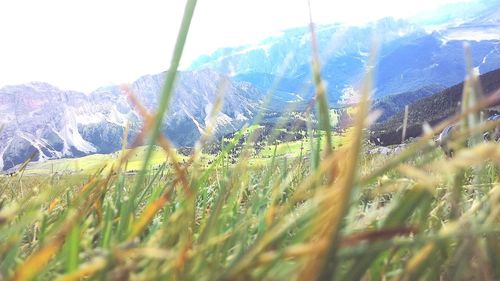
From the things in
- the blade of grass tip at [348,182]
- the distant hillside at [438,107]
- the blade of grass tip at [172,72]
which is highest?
the blade of grass tip at [172,72]

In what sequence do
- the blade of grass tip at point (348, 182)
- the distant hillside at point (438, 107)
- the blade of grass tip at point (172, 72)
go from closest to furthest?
the blade of grass tip at point (348, 182), the blade of grass tip at point (172, 72), the distant hillside at point (438, 107)

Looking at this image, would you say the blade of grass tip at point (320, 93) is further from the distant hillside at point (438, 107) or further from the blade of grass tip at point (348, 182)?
the distant hillside at point (438, 107)

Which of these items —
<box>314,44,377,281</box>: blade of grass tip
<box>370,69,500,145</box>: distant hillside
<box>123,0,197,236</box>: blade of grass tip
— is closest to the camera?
<box>314,44,377,281</box>: blade of grass tip

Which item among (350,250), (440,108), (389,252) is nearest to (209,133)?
(389,252)

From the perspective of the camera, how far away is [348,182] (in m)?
0.66

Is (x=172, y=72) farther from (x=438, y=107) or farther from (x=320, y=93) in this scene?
(x=438, y=107)

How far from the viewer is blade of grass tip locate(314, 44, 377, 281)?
65 cm

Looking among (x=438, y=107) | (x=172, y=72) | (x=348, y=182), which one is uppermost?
(x=172, y=72)

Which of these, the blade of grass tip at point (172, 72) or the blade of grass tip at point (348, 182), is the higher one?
the blade of grass tip at point (172, 72)

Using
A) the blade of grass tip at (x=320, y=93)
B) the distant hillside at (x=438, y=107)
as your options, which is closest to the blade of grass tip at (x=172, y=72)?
the blade of grass tip at (x=320, y=93)

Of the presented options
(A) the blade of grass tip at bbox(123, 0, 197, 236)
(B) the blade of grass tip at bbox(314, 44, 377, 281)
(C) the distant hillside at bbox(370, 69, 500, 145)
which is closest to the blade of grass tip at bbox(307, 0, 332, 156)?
(B) the blade of grass tip at bbox(314, 44, 377, 281)

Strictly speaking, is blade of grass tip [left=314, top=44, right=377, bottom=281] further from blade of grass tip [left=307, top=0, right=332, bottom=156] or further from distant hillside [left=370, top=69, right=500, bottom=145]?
distant hillside [left=370, top=69, right=500, bottom=145]

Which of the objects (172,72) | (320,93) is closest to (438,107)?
(320,93)

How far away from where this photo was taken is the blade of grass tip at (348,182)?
0.65 metres
